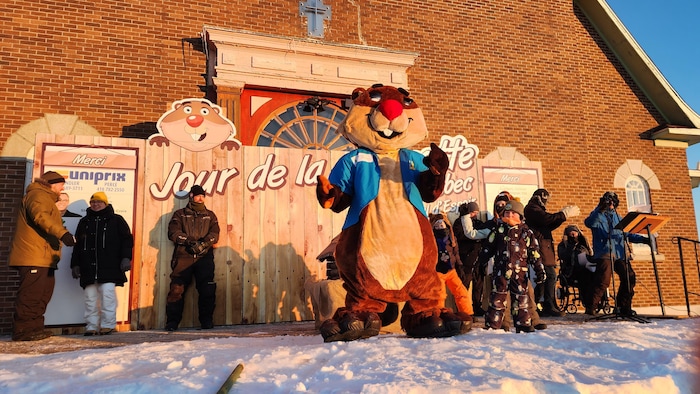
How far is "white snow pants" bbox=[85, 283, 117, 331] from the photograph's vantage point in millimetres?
5324

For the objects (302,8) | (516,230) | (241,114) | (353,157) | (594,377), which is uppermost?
(302,8)

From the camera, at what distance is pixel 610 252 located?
20.7ft

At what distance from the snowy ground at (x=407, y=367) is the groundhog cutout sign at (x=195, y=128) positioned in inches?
141

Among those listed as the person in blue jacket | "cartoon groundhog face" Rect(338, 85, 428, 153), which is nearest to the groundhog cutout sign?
"cartoon groundhog face" Rect(338, 85, 428, 153)

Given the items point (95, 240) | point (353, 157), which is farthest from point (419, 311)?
point (95, 240)

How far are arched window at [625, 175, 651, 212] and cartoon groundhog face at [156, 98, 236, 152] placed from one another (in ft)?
26.5

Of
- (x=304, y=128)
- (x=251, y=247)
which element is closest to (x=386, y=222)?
(x=251, y=247)

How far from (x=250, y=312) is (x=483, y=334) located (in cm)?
354

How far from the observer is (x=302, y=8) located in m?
8.54

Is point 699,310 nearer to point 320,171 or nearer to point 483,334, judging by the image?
point 320,171

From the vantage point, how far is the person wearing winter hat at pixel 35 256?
16.1 ft

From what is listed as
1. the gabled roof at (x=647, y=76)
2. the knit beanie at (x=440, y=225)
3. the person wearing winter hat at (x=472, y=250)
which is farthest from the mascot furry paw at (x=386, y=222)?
the gabled roof at (x=647, y=76)

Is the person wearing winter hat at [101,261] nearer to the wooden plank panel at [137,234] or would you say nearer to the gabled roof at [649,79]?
the wooden plank panel at [137,234]

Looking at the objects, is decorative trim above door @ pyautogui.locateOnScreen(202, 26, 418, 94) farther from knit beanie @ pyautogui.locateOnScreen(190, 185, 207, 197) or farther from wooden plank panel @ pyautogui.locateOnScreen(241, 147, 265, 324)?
knit beanie @ pyautogui.locateOnScreen(190, 185, 207, 197)
